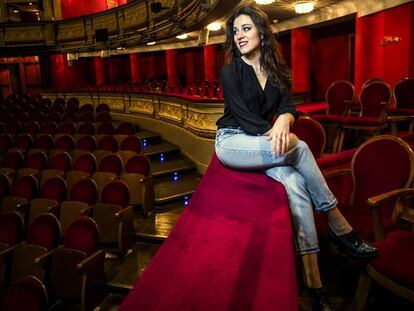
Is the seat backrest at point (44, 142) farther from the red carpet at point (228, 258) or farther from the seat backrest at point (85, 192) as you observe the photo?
the red carpet at point (228, 258)

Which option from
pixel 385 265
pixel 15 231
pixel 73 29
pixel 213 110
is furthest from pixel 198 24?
pixel 73 29

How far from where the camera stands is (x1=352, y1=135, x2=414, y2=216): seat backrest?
5.83 ft

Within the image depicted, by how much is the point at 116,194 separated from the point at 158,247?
609 millimetres

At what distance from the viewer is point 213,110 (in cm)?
425

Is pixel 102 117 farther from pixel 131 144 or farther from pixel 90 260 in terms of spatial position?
pixel 90 260

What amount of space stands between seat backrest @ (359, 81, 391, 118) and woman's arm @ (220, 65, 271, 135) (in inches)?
109

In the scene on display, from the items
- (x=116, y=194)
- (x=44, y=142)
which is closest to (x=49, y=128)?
(x=44, y=142)

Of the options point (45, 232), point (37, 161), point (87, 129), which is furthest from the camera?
point (87, 129)

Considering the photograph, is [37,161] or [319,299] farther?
[37,161]

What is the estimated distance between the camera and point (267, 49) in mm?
1422

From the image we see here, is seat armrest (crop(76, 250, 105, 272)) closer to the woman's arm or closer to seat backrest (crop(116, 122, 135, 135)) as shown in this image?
the woman's arm

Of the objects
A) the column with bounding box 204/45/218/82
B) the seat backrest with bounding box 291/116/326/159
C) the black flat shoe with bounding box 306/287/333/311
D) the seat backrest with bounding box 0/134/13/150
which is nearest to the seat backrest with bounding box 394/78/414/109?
the seat backrest with bounding box 291/116/326/159

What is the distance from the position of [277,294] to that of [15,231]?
2.94 meters

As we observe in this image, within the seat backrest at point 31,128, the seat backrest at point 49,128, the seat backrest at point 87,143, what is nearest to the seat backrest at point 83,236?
the seat backrest at point 87,143
